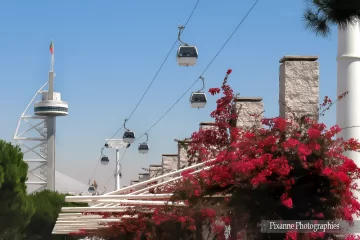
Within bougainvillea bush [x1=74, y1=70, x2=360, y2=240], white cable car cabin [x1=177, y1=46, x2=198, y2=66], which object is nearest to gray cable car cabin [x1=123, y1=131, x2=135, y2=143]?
white cable car cabin [x1=177, y1=46, x2=198, y2=66]

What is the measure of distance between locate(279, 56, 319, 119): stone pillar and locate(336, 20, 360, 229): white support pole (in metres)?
1.79

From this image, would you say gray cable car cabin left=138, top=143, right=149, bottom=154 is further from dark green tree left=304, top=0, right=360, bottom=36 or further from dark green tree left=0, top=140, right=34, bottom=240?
dark green tree left=304, top=0, right=360, bottom=36

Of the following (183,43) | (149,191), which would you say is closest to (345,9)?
(149,191)

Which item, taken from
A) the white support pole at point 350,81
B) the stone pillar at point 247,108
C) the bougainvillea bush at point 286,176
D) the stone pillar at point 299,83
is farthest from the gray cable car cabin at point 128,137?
the bougainvillea bush at point 286,176

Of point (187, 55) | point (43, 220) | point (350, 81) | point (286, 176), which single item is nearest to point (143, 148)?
point (187, 55)

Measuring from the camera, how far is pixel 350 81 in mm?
10523

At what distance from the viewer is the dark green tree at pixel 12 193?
1843 inches

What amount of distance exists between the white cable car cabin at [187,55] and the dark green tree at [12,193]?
30.4 meters

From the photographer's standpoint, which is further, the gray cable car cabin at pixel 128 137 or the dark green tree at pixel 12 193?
the dark green tree at pixel 12 193

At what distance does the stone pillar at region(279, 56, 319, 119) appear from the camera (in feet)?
40.9

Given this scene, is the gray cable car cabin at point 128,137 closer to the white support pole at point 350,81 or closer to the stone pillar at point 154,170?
the stone pillar at point 154,170

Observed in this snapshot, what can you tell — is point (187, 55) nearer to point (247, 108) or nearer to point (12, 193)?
point (247, 108)

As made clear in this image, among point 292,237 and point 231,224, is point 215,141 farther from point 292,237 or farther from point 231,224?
point 292,237

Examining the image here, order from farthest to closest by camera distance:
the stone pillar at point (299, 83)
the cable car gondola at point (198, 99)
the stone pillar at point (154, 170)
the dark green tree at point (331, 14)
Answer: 1. the stone pillar at point (154, 170)
2. the cable car gondola at point (198, 99)
3. the stone pillar at point (299, 83)
4. the dark green tree at point (331, 14)
